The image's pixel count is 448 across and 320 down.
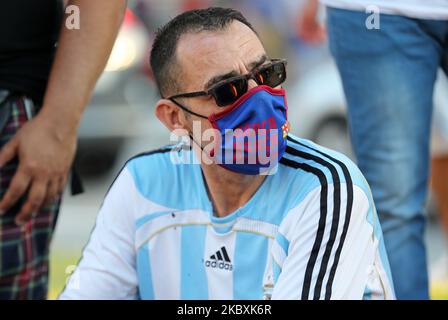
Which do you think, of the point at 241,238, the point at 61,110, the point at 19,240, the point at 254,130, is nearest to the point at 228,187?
the point at 241,238

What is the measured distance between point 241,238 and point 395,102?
743mm

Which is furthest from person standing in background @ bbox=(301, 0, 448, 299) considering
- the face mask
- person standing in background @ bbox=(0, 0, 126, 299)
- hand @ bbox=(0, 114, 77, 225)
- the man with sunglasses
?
hand @ bbox=(0, 114, 77, 225)

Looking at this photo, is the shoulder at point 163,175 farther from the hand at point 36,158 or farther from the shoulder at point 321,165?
the shoulder at point 321,165

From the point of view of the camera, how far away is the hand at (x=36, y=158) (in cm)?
295

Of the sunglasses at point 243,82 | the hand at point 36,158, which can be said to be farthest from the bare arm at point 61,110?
the sunglasses at point 243,82

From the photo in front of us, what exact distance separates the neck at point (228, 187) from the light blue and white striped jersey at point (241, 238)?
3cm

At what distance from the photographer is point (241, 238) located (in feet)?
9.50

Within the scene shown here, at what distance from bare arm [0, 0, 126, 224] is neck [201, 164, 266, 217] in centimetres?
42

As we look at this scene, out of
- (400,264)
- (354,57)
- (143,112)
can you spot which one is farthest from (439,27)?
(143,112)

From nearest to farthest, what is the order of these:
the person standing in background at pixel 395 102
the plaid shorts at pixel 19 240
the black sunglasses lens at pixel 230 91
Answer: the black sunglasses lens at pixel 230 91
the plaid shorts at pixel 19 240
the person standing in background at pixel 395 102

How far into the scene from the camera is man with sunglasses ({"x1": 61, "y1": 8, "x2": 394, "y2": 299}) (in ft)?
8.78

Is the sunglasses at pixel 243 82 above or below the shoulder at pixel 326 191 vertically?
above
